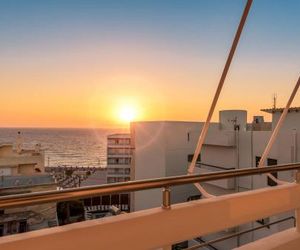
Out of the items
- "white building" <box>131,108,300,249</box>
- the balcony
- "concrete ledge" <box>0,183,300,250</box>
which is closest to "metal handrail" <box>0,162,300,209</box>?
the balcony

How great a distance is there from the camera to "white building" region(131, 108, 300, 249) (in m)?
6.81

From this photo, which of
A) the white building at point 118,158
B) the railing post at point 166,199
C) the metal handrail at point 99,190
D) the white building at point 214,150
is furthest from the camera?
the white building at point 118,158

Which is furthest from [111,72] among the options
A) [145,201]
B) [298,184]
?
[145,201]

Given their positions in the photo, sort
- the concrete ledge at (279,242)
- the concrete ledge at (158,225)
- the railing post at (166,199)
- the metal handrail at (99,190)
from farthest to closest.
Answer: the concrete ledge at (279,242) → the railing post at (166,199) → the concrete ledge at (158,225) → the metal handrail at (99,190)

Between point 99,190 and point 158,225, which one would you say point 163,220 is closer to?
point 158,225

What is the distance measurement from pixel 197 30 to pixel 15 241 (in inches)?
127

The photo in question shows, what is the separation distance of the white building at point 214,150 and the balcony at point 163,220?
4243 mm

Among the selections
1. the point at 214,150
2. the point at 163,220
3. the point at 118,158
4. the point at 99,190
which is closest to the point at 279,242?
the point at 163,220

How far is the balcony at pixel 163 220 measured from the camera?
1.01 meters

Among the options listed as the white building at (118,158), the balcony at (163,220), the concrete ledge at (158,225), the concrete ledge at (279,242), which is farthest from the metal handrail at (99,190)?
the white building at (118,158)

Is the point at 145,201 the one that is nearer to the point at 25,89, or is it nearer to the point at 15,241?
the point at 25,89

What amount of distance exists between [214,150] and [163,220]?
7.74 metres

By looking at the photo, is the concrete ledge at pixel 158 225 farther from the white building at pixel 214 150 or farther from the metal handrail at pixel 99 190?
the white building at pixel 214 150

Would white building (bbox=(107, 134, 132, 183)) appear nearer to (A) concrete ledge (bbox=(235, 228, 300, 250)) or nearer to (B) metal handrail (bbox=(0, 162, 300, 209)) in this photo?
(A) concrete ledge (bbox=(235, 228, 300, 250))
